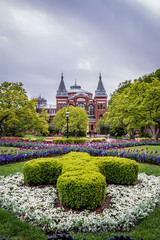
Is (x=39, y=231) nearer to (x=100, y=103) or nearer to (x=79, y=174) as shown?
(x=79, y=174)

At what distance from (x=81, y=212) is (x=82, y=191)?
1.40 ft

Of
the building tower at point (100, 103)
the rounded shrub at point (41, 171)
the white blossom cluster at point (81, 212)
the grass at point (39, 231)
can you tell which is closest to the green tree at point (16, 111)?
the rounded shrub at point (41, 171)

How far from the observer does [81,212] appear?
3375 millimetres

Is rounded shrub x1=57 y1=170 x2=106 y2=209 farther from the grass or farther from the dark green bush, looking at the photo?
the dark green bush

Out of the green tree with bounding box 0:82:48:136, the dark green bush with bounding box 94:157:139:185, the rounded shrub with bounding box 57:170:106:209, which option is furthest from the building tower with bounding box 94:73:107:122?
the rounded shrub with bounding box 57:170:106:209

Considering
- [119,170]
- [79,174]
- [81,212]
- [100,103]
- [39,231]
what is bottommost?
[39,231]

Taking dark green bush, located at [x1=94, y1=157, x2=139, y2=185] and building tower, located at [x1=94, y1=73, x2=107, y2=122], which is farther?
building tower, located at [x1=94, y1=73, x2=107, y2=122]

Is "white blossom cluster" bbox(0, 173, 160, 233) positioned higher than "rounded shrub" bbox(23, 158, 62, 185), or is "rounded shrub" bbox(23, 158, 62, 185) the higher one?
Answer: "rounded shrub" bbox(23, 158, 62, 185)

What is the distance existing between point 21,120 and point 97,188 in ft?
57.8

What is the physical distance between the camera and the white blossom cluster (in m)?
3.06

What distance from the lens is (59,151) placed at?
34.2 feet

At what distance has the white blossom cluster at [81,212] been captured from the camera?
10.0 feet

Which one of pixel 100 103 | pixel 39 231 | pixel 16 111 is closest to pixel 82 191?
pixel 39 231

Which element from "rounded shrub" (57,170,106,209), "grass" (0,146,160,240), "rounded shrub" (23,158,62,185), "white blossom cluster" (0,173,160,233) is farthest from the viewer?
"rounded shrub" (23,158,62,185)
